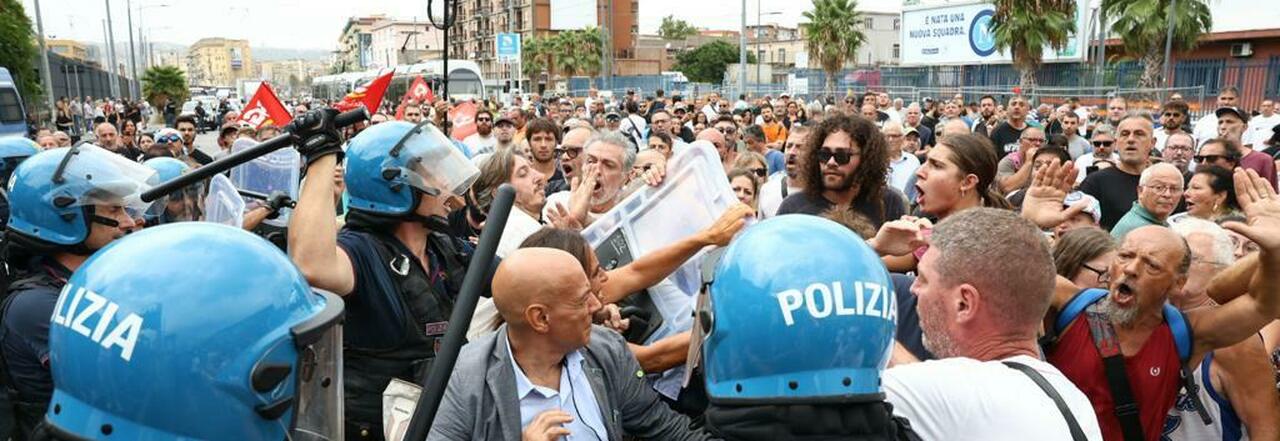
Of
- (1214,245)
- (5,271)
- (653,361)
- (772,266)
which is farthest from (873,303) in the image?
(5,271)

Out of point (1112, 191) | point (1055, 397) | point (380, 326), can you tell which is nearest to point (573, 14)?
point (1112, 191)

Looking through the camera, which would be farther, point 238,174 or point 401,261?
point 238,174

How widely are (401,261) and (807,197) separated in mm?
2096

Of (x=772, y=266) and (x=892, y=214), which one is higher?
(x=772, y=266)

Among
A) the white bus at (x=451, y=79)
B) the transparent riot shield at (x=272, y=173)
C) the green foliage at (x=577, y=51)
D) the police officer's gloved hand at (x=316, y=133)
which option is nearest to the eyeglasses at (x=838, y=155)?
the police officer's gloved hand at (x=316, y=133)

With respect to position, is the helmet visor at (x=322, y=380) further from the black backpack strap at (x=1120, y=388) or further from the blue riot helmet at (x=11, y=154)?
the blue riot helmet at (x=11, y=154)

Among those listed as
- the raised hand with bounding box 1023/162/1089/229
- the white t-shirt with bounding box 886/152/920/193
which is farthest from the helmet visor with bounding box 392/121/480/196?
the white t-shirt with bounding box 886/152/920/193

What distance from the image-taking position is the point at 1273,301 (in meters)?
2.76

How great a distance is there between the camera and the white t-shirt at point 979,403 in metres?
1.87

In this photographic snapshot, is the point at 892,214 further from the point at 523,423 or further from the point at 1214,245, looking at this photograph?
the point at 523,423

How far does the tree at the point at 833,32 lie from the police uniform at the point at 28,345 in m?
42.0

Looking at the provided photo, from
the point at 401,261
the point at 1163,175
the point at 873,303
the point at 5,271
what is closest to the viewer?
the point at 873,303

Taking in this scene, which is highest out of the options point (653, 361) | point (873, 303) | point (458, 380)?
point (873, 303)

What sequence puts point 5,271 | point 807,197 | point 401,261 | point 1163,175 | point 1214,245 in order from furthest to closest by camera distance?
1. point 1163,175
2. point 807,197
3. point 5,271
4. point 1214,245
5. point 401,261
